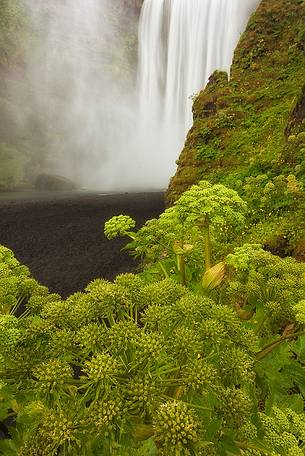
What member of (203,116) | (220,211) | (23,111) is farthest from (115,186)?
(220,211)

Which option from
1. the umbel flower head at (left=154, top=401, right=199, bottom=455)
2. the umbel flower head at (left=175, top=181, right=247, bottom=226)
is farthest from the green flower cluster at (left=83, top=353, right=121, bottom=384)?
the umbel flower head at (left=175, top=181, right=247, bottom=226)

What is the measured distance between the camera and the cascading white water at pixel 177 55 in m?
45.3

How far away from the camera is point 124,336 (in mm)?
1991

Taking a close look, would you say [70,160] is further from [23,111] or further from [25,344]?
[25,344]

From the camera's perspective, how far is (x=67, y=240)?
70.9 feet

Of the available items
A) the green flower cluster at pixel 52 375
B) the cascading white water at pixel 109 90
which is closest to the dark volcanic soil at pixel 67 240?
the green flower cluster at pixel 52 375

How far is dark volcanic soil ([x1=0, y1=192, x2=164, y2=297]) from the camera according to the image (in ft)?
55.2

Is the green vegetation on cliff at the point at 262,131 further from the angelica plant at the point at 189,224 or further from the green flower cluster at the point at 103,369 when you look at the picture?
the green flower cluster at the point at 103,369

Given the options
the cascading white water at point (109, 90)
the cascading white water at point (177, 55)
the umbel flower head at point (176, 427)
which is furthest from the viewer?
the cascading white water at point (109, 90)

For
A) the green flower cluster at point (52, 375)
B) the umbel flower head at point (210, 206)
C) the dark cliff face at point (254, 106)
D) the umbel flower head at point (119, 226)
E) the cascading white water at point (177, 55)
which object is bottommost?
the green flower cluster at point (52, 375)

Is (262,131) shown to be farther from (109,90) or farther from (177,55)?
(109,90)

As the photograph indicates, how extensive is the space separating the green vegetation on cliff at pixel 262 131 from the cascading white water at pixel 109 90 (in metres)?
26.6

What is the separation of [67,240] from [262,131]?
44.1 ft

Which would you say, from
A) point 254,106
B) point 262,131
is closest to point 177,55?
point 254,106
